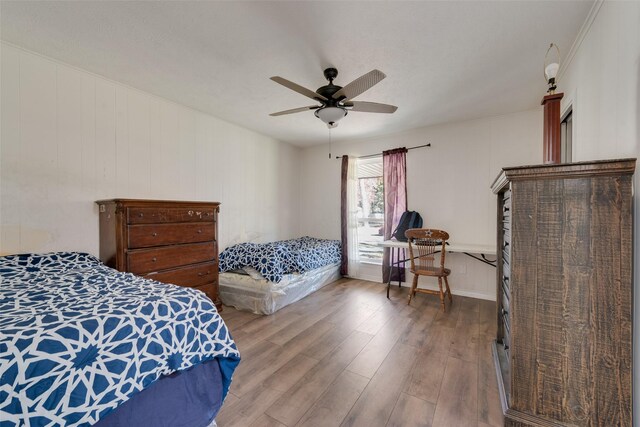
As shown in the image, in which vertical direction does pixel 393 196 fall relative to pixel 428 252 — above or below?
above

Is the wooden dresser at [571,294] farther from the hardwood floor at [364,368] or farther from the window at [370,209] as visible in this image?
the window at [370,209]

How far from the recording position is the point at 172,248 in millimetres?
2562

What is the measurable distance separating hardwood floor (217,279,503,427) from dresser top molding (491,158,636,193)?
135 cm

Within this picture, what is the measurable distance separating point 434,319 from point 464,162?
220 centimetres

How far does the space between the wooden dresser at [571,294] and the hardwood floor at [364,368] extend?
0.41 m

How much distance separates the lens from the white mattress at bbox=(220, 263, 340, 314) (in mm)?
2912

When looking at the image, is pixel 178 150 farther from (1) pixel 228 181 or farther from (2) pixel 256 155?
(2) pixel 256 155

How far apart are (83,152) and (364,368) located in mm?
3085

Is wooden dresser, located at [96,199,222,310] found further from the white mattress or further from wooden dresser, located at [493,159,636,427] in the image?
wooden dresser, located at [493,159,636,427]

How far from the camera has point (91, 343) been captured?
0.96 metres

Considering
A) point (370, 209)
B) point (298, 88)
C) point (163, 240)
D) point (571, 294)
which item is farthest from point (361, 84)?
point (370, 209)

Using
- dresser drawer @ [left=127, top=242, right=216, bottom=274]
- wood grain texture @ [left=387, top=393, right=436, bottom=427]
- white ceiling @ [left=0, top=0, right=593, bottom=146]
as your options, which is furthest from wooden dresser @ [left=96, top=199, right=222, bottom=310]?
wood grain texture @ [left=387, top=393, right=436, bottom=427]

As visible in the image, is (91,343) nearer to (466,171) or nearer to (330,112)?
(330,112)

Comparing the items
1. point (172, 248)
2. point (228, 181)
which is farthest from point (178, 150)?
point (172, 248)
